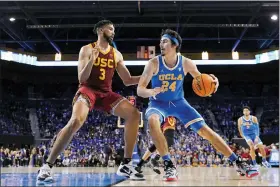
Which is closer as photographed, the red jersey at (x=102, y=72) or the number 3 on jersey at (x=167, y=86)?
the red jersey at (x=102, y=72)

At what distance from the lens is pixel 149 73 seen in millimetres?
4465

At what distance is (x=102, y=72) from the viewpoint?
4363 mm

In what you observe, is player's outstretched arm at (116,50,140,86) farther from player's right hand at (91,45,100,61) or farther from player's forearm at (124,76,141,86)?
player's right hand at (91,45,100,61)

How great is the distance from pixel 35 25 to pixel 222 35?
33.9ft

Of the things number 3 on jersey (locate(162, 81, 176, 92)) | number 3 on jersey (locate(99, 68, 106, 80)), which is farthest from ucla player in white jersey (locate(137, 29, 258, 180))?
number 3 on jersey (locate(99, 68, 106, 80))

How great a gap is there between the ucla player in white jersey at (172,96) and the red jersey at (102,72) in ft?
1.34

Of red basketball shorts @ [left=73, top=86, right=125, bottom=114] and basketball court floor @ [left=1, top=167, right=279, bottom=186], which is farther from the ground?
red basketball shorts @ [left=73, top=86, right=125, bottom=114]

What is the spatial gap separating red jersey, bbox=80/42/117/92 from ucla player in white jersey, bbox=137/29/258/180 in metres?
0.41

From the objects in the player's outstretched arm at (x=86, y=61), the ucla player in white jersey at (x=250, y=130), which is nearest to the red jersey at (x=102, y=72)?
the player's outstretched arm at (x=86, y=61)

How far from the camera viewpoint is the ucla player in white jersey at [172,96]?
4367 millimetres

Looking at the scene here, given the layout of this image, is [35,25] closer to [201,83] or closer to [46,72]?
[46,72]

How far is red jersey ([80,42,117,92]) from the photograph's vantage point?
14.1 feet

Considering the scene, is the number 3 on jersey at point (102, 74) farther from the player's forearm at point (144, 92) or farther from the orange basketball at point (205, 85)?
the orange basketball at point (205, 85)

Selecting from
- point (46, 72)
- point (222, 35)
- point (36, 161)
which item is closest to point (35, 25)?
point (36, 161)
